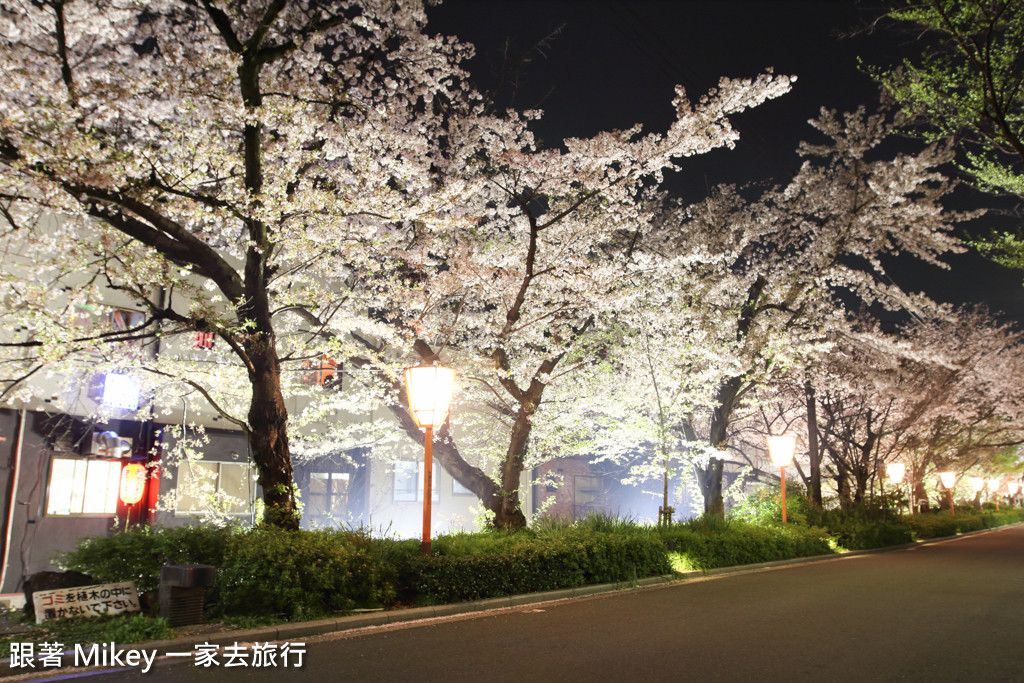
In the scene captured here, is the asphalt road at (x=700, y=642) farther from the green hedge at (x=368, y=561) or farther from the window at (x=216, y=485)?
the window at (x=216, y=485)

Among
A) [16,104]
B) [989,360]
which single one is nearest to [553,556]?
[16,104]

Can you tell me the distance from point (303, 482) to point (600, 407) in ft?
37.1

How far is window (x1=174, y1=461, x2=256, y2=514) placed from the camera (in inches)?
747

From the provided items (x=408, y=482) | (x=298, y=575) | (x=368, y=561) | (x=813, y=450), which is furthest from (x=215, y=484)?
(x=813, y=450)

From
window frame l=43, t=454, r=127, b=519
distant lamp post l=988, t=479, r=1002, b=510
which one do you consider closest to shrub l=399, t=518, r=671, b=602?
window frame l=43, t=454, r=127, b=519

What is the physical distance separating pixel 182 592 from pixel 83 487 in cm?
1154

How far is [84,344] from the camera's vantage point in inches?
382

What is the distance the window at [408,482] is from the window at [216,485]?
21.9 ft

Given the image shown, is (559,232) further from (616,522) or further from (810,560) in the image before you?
(810,560)

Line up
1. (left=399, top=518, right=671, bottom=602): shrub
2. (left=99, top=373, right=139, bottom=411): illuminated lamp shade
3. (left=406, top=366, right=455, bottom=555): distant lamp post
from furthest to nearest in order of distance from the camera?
(left=99, top=373, right=139, bottom=411): illuminated lamp shade, (left=406, top=366, right=455, bottom=555): distant lamp post, (left=399, top=518, right=671, bottom=602): shrub

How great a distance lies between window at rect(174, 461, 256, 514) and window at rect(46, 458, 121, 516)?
1.66 m

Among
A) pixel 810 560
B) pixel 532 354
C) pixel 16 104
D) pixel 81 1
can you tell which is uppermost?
pixel 81 1

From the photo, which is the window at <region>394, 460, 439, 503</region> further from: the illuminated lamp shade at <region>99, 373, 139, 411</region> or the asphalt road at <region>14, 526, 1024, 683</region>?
the asphalt road at <region>14, 526, 1024, 683</region>

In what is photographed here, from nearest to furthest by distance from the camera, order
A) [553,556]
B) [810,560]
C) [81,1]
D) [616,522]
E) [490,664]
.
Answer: [490,664] < [81,1] < [553,556] < [616,522] < [810,560]
